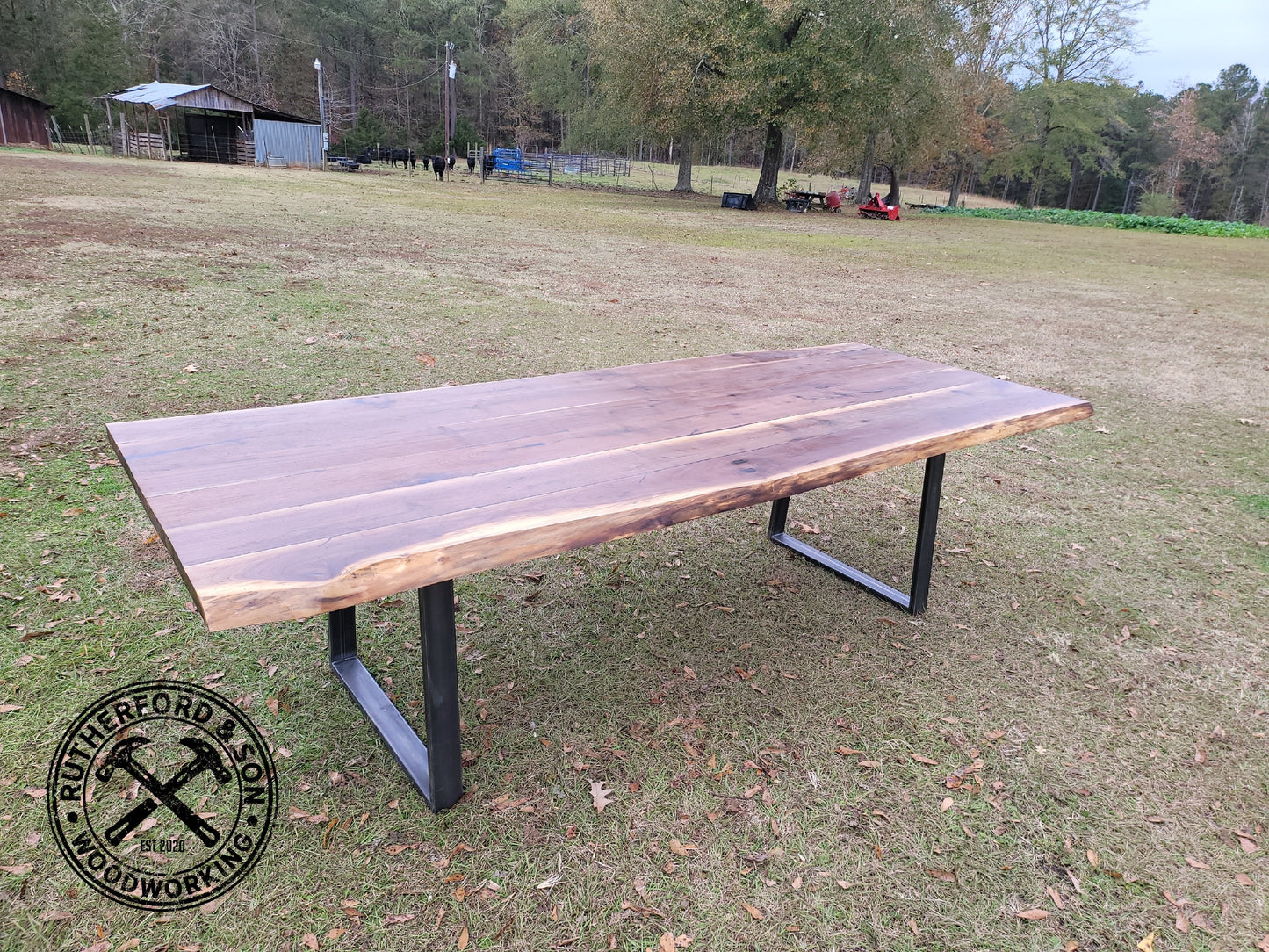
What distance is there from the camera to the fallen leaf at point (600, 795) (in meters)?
1.98

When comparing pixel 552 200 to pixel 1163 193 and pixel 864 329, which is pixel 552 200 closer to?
pixel 864 329

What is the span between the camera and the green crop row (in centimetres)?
2483

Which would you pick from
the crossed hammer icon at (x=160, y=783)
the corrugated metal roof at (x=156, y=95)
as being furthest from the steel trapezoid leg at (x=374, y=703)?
the corrugated metal roof at (x=156, y=95)

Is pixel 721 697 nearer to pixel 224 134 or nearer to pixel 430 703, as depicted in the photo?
pixel 430 703

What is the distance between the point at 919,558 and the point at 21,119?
Result: 3613 cm

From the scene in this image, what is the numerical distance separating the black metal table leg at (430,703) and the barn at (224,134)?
30706 millimetres

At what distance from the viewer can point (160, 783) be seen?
1922mm

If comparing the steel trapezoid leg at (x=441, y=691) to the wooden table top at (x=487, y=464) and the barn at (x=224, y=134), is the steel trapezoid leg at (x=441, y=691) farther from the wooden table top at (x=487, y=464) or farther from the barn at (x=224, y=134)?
the barn at (x=224, y=134)

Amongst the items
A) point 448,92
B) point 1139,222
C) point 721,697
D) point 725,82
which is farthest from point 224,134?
point 721,697

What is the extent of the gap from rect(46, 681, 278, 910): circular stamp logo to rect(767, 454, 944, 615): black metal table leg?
6.25 ft

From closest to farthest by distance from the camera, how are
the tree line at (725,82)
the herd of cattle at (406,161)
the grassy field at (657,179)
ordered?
the tree line at (725,82) < the herd of cattle at (406,161) < the grassy field at (657,179)

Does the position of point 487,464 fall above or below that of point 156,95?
below

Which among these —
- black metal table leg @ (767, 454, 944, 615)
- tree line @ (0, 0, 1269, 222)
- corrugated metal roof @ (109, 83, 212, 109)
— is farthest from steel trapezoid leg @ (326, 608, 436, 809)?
corrugated metal roof @ (109, 83, 212, 109)

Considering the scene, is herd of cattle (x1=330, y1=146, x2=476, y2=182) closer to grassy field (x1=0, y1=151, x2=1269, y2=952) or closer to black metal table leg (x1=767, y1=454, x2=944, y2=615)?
grassy field (x1=0, y1=151, x2=1269, y2=952)
